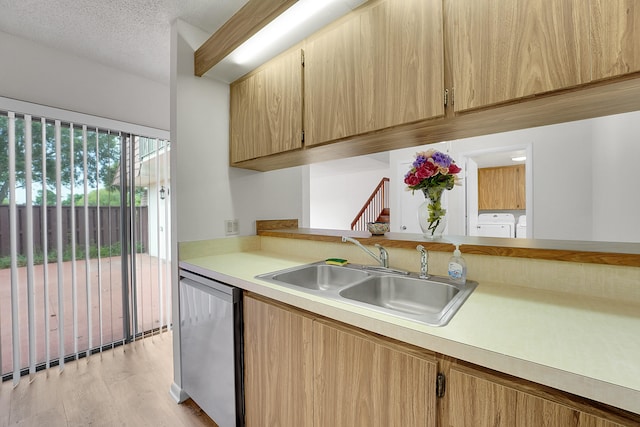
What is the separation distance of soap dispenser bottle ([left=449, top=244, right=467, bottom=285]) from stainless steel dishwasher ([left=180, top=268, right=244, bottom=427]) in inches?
38.1

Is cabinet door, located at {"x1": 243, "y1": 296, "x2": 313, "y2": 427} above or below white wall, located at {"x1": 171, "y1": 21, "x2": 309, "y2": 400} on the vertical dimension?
below

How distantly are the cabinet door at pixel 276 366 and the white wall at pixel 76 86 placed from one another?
2204mm

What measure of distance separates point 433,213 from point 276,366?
3.53 feet

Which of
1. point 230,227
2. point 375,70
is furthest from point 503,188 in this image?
point 230,227

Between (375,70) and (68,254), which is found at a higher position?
(375,70)

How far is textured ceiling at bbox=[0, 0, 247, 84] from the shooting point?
166 cm

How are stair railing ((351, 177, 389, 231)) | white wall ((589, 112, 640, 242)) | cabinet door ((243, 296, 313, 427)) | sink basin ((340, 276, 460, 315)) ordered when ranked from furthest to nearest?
stair railing ((351, 177, 389, 231)) → white wall ((589, 112, 640, 242)) → sink basin ((340, 276, 460, 315)) → cabinet door ((243, 296, 313, 427))

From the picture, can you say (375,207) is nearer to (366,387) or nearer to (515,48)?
(515,48)

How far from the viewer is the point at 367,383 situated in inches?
32.9

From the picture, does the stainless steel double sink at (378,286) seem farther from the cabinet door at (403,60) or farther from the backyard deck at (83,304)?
the backyard deck at (83,304)

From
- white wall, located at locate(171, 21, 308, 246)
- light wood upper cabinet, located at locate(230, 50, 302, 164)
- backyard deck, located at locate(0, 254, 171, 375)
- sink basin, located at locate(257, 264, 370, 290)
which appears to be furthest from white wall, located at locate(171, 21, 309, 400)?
backyard deck, located at locate(0, 254, 171, 375)

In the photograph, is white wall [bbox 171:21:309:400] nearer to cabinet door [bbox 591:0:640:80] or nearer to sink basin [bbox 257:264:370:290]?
sink basin [bbox 257:264:370:290]

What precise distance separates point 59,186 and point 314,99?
2092 mm

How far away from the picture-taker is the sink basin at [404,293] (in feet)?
3.81
